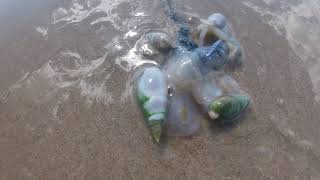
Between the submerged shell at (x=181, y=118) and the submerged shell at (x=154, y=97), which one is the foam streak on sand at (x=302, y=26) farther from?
the submerged shell at (x=154, y=97)

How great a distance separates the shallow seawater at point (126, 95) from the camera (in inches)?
173

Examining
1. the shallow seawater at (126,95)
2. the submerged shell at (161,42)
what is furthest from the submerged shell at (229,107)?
the submerged shell at (161,42)

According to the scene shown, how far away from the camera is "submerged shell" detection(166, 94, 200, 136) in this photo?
460 cm

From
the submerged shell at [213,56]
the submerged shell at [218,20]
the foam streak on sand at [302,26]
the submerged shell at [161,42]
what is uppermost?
the submerged shell at [161,42]

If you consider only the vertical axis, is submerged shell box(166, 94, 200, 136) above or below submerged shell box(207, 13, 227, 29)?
below

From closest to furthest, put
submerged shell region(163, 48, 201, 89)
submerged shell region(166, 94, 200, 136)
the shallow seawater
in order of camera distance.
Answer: the shallow seawater, submerged shell region(166, 94, 200, 136), submerged shell region(163, 48, 201, 89)

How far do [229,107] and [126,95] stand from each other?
1.18 metres

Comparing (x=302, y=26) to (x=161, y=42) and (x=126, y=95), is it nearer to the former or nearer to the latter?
(x=161, y=42)

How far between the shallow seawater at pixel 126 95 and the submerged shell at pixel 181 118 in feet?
0.28

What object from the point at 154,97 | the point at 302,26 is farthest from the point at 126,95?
the point at 302,26

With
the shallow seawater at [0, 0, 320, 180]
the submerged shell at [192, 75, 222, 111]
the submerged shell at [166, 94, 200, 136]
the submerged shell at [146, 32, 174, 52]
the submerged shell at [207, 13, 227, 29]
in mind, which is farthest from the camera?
the submerged shell at [207, 13, 227, 29]

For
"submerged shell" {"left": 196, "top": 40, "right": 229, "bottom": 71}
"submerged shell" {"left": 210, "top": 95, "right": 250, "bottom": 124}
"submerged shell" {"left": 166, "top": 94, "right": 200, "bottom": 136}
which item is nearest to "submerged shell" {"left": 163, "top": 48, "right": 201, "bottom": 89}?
"submerged shell" {"left": 196, "top": 40, "right": 229, "bottom": 71}

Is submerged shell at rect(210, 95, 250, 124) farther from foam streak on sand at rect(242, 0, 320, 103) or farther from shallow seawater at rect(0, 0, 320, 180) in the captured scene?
foam streak on sand at rect(242, 0, 320, 103)

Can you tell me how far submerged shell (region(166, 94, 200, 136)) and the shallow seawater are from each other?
0.09 meters
